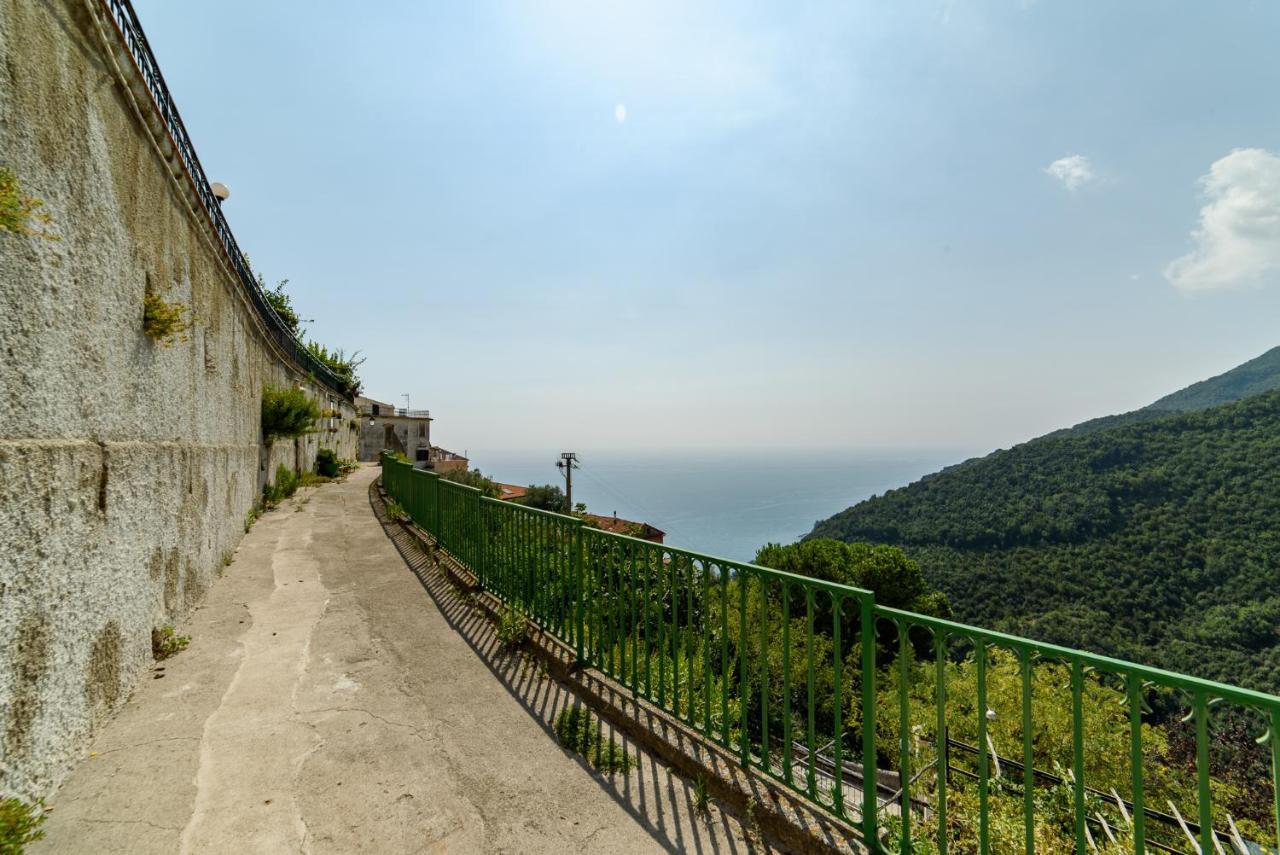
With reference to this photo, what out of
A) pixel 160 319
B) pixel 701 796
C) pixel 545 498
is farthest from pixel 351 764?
pixel 545 498

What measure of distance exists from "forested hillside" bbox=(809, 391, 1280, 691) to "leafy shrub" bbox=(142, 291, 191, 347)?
69.0 metres

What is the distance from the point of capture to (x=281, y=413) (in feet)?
35.0

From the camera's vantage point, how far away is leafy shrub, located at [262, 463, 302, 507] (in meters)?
11.0

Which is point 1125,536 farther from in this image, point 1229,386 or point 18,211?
point 1229,386

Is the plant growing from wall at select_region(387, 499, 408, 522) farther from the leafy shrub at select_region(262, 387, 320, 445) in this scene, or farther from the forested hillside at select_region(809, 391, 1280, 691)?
the forested hillside at select_region(809, 391, 1280, 691)

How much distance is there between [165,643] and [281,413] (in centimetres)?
742

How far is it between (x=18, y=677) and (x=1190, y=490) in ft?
382

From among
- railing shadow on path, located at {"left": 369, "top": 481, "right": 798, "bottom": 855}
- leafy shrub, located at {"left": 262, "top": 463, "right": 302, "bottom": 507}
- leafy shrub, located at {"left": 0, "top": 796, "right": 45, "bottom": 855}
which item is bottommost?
railing shadow on path, located at {"left": 369, "top": 481, "right": 798, "bottom": 855}

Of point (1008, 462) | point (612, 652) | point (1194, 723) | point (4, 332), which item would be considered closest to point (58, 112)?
point (4, 332)

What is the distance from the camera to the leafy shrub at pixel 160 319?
167 inches

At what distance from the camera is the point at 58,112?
9.92ft

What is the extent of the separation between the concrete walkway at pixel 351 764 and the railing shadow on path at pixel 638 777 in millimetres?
11

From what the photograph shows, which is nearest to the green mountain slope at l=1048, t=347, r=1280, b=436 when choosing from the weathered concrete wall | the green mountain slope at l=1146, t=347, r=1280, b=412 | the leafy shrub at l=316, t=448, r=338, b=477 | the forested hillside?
the green mountain slope at l=1146, t=347, r=1280, b=412

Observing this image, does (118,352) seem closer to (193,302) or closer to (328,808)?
(193,302)
